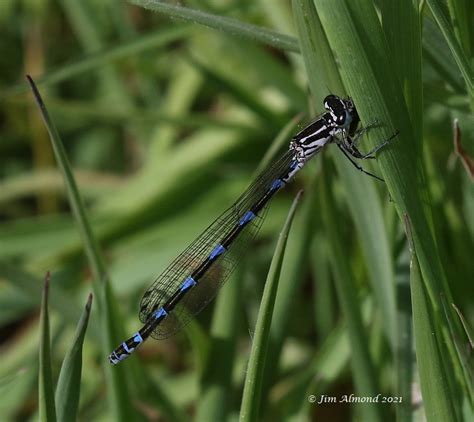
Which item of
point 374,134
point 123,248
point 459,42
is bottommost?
point 374,134

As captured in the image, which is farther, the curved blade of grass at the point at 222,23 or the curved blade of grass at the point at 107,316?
the curved blade of grass at the point at 107,316

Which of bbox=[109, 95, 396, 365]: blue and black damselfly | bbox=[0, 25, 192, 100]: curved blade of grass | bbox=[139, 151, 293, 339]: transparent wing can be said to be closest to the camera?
bbox=[109, 95, 396, 365]: blue and black damselfly

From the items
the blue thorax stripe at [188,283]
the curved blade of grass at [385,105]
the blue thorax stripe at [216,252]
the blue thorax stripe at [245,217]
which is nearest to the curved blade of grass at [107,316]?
the blue thorax stripe at [188,283]

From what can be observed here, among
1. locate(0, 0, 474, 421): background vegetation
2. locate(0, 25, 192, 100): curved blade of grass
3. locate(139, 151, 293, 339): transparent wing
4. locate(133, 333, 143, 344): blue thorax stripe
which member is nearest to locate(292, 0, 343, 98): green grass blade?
locate(0, 0, 474, 421): background vegetation

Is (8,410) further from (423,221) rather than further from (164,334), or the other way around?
(423,221)

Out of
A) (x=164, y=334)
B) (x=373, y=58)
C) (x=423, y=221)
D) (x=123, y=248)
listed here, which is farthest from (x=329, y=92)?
(x=123, y=248)

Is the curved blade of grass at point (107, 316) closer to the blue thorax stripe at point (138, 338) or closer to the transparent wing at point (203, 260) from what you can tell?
the blue thorax stripe at point (138, 338)

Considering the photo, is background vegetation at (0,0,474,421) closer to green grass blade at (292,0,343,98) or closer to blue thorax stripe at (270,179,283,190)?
green grass blade at (292,0,343,98)
